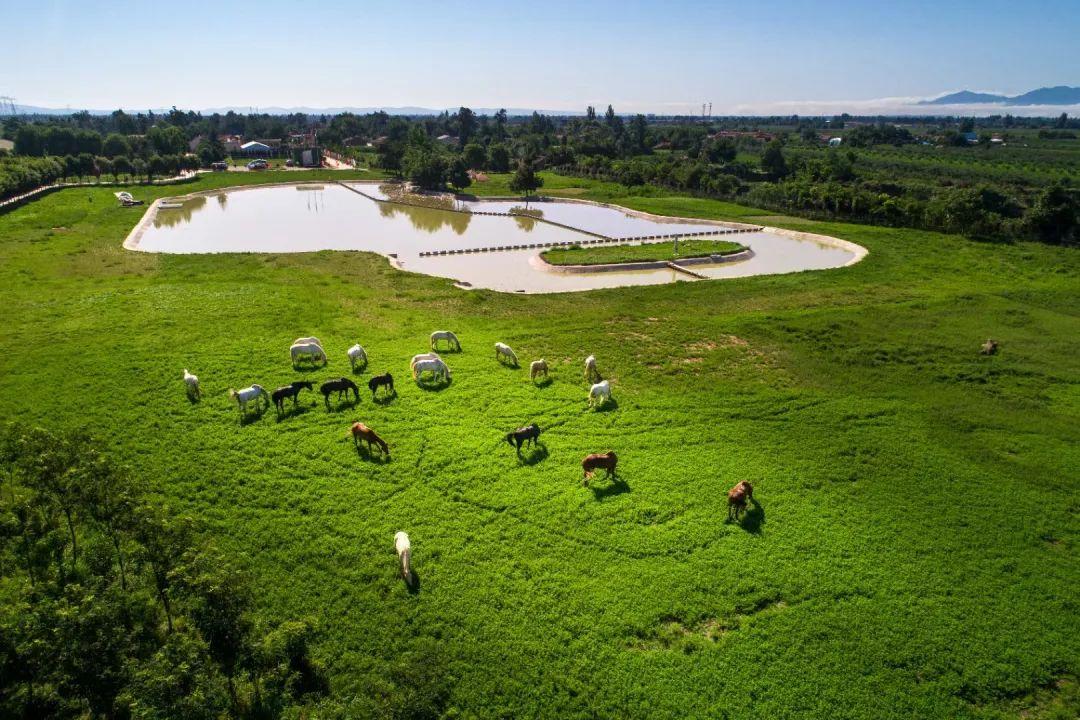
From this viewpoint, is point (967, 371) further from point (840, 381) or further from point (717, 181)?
point (717, 181)

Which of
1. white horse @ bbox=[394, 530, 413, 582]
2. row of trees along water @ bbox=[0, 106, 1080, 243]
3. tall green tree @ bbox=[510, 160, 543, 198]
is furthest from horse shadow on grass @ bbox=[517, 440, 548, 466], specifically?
tall green tree @ bbox=[510, 160, 543, 198]

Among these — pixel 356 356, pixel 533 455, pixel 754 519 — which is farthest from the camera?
pixel 356 356

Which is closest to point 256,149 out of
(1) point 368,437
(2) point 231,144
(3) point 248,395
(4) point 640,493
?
(2) point 231,144

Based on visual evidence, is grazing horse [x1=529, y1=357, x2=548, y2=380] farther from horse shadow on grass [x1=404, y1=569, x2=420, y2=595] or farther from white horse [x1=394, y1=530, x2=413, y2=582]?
horse shadow on grass [x1=404, y1=569, x2=420, y2=595]

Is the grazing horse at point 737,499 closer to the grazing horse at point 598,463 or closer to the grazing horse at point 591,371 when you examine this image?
the grazing horse at point 598,463

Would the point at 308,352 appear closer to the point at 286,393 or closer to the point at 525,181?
the point at 286,393
